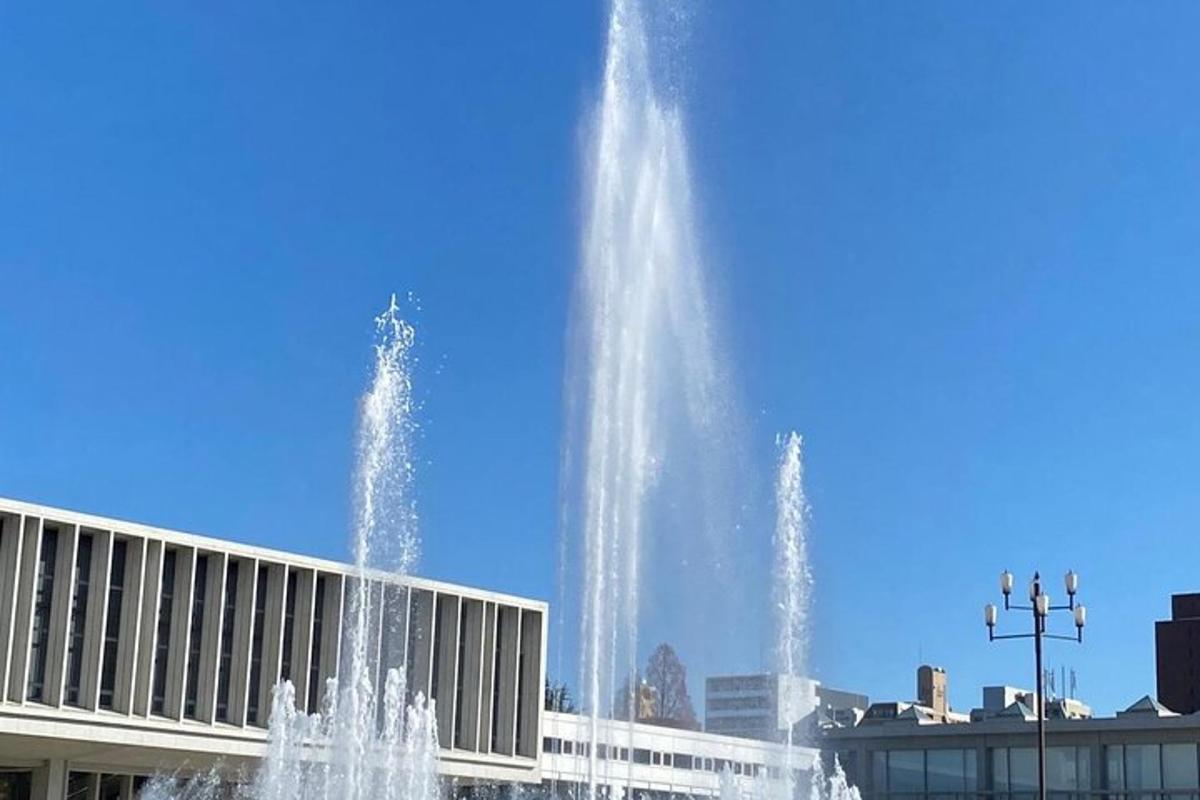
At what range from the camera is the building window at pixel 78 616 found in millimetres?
44031

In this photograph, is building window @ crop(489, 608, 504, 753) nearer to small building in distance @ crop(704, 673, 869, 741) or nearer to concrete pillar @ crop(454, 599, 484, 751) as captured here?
concrete pillar @ crop(454, 599, 484, 751)

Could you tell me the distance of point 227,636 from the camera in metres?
48.5

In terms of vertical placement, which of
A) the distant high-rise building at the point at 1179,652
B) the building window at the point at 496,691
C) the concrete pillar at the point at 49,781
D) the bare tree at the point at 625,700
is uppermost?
the distant high-rise building at the point at 1179,652

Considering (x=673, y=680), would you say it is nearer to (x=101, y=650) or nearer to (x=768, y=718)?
(x=768, y=718)

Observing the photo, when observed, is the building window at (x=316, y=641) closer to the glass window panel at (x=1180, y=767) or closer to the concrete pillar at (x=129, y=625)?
the concrete pillar at (x=129, y=625)

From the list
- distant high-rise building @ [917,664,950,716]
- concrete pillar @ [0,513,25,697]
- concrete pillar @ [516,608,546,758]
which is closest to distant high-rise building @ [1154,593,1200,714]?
distant high-rise building @ [917,664,950,716]

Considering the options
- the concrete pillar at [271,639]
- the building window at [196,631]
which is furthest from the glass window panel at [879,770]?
the building window at [196,631]

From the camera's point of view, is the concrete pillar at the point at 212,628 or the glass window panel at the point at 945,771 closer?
the concrete pillar at the point at 212,628

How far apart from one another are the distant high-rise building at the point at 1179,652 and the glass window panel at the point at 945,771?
60631 millimetres

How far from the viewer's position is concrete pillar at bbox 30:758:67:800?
4722 centimetres

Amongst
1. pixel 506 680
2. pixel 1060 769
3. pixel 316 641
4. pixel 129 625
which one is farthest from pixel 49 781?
pixel 1060 769

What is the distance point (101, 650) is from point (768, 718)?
19.4 metres

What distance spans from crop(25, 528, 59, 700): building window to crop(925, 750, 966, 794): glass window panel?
83.3ft

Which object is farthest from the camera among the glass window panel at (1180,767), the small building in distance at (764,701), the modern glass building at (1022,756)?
the modern glass building at (1022,756)
